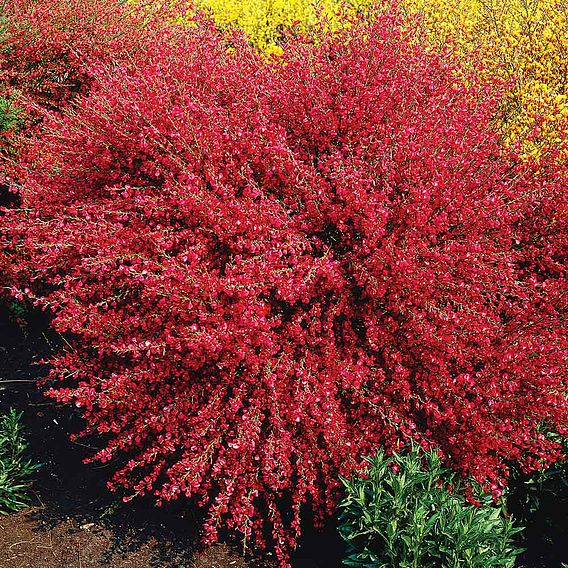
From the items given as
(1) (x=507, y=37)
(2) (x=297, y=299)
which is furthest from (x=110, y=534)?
(1) (x=507, y=37)

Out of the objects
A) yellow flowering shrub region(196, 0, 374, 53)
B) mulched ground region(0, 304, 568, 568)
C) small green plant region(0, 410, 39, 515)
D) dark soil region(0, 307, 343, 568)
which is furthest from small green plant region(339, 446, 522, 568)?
yellow flowering shrub region(196, 0, 374, 53)

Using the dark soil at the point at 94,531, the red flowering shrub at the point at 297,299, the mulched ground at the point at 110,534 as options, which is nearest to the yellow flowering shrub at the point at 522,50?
the red flowering shrub at the point at 297,299

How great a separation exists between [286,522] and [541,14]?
5.02m

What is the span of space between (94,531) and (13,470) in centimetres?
59

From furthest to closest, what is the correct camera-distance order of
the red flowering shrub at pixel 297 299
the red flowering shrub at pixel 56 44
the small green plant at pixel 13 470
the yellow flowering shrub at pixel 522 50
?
the red flowering shrub at pixel 56 44 → the yellow flowering shrub at pixel 522 50 → the small green plant at pixel 13 470 → the red flowering shrub at pixel 297 299

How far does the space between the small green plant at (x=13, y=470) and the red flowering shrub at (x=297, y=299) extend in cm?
54

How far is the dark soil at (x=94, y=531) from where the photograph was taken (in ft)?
11.4

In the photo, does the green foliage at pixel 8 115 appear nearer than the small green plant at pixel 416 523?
No

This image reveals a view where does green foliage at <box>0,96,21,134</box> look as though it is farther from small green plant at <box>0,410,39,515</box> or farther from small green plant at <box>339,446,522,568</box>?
small green plant at <box>339,446,522,568</box>

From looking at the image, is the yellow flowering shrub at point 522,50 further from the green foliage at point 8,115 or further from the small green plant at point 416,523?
the green foliage at point 8,115

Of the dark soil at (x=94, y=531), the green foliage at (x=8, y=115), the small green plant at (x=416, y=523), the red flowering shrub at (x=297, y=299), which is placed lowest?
→ the dark soil at (x=94, y=531)

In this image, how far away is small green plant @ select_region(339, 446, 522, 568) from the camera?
2902mm

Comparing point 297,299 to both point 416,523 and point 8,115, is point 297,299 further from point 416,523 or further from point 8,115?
point 8,115

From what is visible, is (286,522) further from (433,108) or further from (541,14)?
(541,14)
